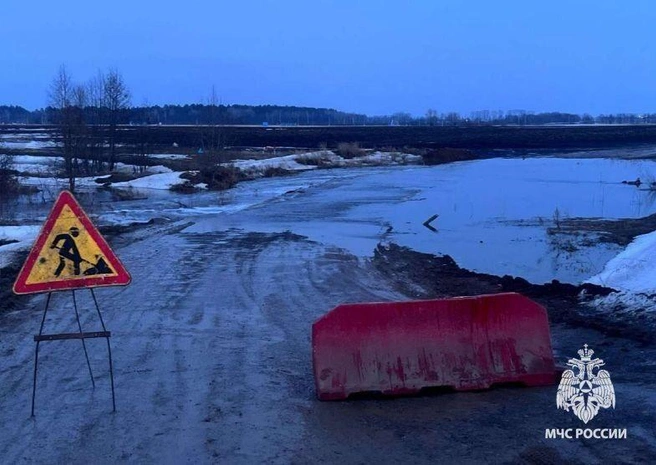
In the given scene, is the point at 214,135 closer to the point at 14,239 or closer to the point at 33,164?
the point at 33,164

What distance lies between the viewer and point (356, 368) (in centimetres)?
738

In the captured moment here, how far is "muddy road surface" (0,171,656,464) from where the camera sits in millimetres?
6012

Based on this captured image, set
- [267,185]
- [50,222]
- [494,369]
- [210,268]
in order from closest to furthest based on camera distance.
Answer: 1. [50,222]
2. [494,369]
3. [210,268]
4. [267,185]

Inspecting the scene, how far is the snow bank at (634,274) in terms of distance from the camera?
37.1 ft

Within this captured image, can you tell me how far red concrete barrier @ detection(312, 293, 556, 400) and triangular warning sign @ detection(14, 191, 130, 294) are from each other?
6.23 feet

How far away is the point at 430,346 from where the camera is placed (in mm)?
7535

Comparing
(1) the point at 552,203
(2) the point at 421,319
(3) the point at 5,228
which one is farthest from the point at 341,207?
(2) the point at 421,319

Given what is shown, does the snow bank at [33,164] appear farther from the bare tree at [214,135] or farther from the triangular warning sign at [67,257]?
the triangular warning sign at [67,257]

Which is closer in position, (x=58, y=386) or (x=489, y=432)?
(x=489, y=432)

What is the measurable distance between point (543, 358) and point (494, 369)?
1.51ft

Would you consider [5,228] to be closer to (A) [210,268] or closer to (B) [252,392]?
(A) [210,268]

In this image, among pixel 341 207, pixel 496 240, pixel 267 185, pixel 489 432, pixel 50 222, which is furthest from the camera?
pixel 267 185

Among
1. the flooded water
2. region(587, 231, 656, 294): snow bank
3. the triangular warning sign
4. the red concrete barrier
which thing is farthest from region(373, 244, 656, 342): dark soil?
the triangular warning sign

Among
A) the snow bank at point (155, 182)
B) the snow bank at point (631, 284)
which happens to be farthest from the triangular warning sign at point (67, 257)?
the snow bank at point (155, 182)
